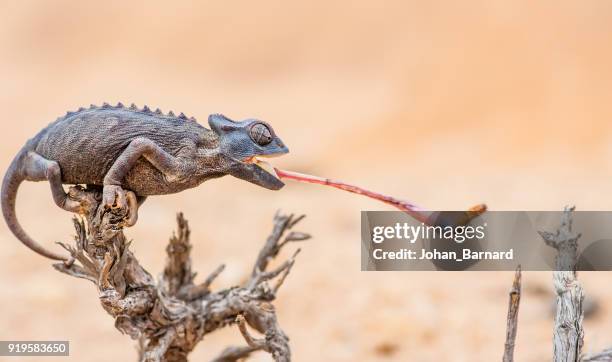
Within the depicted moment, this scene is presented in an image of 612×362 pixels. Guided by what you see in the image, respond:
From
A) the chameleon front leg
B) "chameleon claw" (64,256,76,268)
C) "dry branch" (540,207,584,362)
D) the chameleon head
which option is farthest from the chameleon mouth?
"dry branch" (540,207,584,362)

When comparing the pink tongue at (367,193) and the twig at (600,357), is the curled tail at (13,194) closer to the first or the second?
the pink tongue at (367,193)

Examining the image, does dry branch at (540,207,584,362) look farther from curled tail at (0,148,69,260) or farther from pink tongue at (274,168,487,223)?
curled tail at (0,148,69,260)

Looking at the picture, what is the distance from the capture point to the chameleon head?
301 cm

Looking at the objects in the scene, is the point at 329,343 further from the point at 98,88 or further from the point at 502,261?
the point at 98,88

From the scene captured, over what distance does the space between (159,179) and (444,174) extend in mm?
8077

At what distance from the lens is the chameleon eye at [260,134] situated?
302cm

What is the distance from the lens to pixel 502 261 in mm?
7176

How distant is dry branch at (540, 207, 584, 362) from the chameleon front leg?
59.4 inches

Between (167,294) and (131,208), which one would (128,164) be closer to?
(131,208)

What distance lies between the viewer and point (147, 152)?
2.90m

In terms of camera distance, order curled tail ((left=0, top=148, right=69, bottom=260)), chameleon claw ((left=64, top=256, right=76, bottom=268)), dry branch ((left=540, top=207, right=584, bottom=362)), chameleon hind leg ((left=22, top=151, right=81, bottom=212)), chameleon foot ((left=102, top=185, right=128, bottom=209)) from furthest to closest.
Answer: chameleon claw ((left=64, top=256, right=76, bottom=268)) < curled tail ((left=0, top=148, right=69, bottom=260)) < dry branch ((left=540, top=207, right=584, bottom=362)) < chameleon hind leg ((left=22, top=151, right=81, bottom=212)) < chameleon foot ((left=102, top=185, right=128, bottom=209))

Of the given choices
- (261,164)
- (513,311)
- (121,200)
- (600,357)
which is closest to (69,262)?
(121,200)

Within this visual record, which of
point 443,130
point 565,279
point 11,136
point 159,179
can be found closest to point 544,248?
point 565,279

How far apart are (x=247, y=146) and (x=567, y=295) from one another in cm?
138
